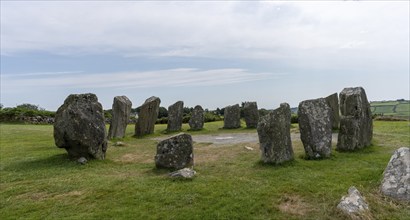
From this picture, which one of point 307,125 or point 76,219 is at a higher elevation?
point 307,125

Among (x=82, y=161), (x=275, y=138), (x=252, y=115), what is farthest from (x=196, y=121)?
(x=275, y=138)

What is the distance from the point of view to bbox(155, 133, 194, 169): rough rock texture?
13.1 meters

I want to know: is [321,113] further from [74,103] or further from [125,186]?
[74,103]

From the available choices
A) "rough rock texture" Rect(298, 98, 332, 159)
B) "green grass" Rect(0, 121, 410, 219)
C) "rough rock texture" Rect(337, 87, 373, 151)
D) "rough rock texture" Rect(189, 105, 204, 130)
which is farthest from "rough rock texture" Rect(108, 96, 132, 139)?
"rough rock texture" Rect(337, 87, 373, 151)

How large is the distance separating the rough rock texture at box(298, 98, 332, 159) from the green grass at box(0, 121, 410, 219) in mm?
580

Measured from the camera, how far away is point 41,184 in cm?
1177

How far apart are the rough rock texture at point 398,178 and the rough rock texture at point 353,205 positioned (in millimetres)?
1170

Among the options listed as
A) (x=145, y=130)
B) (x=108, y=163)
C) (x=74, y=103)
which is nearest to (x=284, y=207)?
(x=108, y=163)

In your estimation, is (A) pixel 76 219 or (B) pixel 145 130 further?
(B) pixel 145 130

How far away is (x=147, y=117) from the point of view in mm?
27016

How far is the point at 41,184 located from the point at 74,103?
4.88m

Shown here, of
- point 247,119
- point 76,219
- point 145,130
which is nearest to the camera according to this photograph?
point 76,219

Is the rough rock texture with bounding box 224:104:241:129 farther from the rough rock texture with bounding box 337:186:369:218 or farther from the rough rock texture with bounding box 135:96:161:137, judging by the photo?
the rough rock texture with bounding box 337:186:369:218

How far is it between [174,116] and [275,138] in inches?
656
